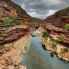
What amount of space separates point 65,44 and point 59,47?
2284 mm

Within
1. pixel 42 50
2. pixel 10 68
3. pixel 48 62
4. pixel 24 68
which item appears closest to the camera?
pixel 10 68

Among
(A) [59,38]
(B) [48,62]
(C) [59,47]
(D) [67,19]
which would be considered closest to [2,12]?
(D) [67,19]

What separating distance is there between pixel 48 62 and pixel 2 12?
77502 millimetres

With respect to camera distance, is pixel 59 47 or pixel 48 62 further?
pixel 59 47

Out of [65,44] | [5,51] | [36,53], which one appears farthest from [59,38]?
[5,51]

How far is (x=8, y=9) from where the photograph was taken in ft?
467

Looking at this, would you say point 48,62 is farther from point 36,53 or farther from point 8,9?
point 8,9

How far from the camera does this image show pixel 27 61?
48.5 meters

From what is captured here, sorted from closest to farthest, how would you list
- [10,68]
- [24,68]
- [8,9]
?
1. [10,68]
2. [24,68]
3. [8,9]

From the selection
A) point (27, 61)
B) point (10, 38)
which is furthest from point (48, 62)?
point (10, 38)

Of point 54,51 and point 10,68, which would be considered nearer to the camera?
point 10,68

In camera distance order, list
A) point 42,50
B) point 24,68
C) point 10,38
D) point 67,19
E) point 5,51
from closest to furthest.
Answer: point 24,68
point 5,51
point 10,38
point 42,50
point 67,19

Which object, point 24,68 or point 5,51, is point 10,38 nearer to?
point 5,51

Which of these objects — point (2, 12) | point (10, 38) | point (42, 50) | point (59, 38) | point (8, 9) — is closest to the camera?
point (10, 38)
